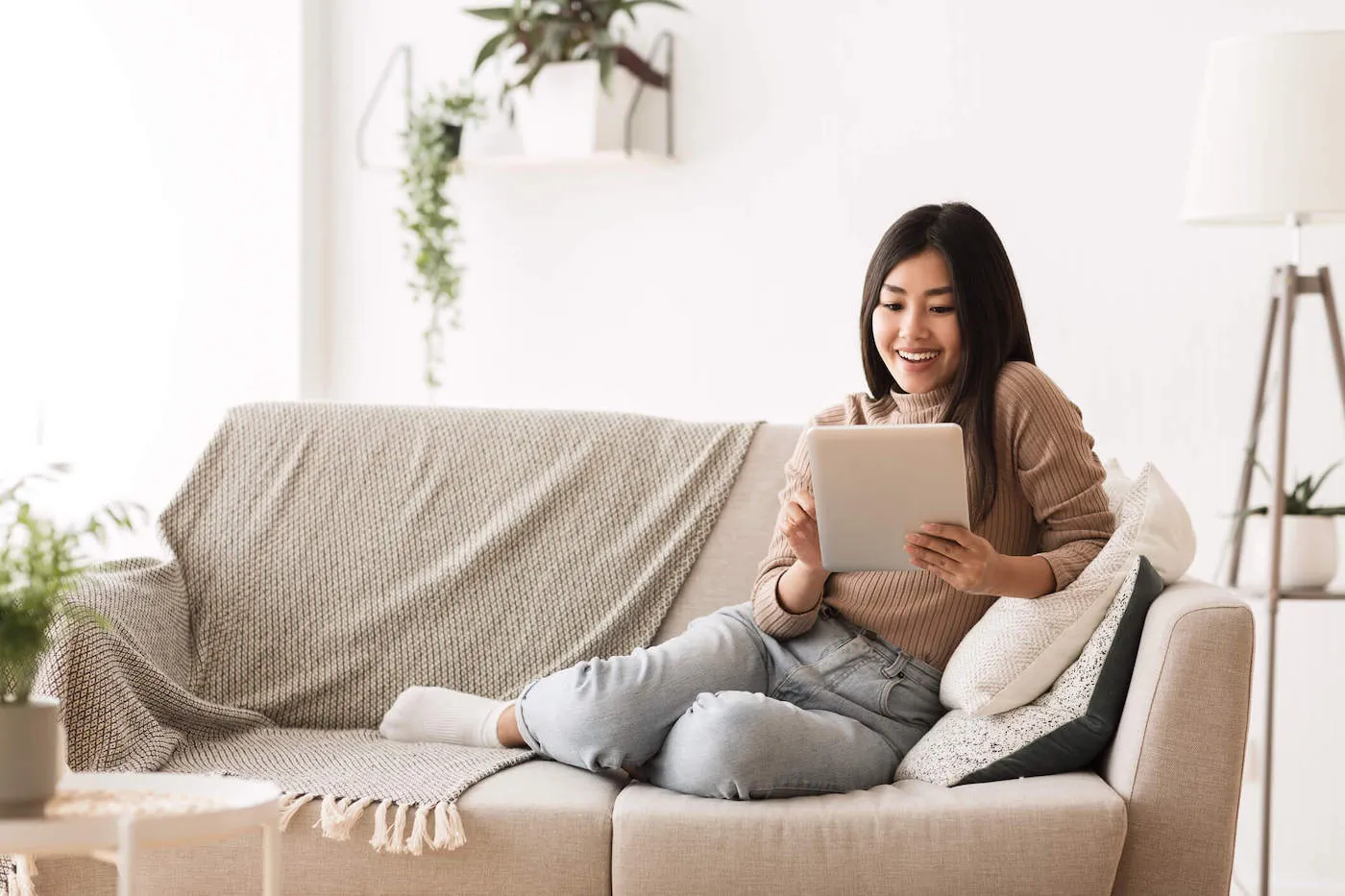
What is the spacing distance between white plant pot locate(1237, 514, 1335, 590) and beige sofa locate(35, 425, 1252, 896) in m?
0.71

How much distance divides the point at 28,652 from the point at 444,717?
2.70 ft

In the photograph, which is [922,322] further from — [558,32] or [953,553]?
[558,32]

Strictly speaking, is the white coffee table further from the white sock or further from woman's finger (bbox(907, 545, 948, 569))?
woman's finger (bbox(907, 545, 948, 569))

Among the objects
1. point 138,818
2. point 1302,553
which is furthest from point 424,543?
point 1302,553

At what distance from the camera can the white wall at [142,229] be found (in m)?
2.92

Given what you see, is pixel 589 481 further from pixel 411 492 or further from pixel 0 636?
pixel 0 636

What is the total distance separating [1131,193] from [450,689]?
5.13 ft

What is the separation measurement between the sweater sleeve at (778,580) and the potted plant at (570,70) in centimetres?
96

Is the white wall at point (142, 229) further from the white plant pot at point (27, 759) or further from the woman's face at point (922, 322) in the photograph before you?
the white plant pot at point (27, 759)

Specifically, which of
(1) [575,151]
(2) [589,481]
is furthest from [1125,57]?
(2) [589,481]

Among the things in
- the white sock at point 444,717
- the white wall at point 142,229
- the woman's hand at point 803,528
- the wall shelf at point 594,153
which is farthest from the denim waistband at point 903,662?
the white wall at point 142,229

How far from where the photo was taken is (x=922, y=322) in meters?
1.86

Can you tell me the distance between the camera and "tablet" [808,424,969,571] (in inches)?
60.2

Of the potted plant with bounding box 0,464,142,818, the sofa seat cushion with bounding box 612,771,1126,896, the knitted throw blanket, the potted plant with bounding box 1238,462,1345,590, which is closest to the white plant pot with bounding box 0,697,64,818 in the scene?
the potted plant with bounding box 0,464,142,818
